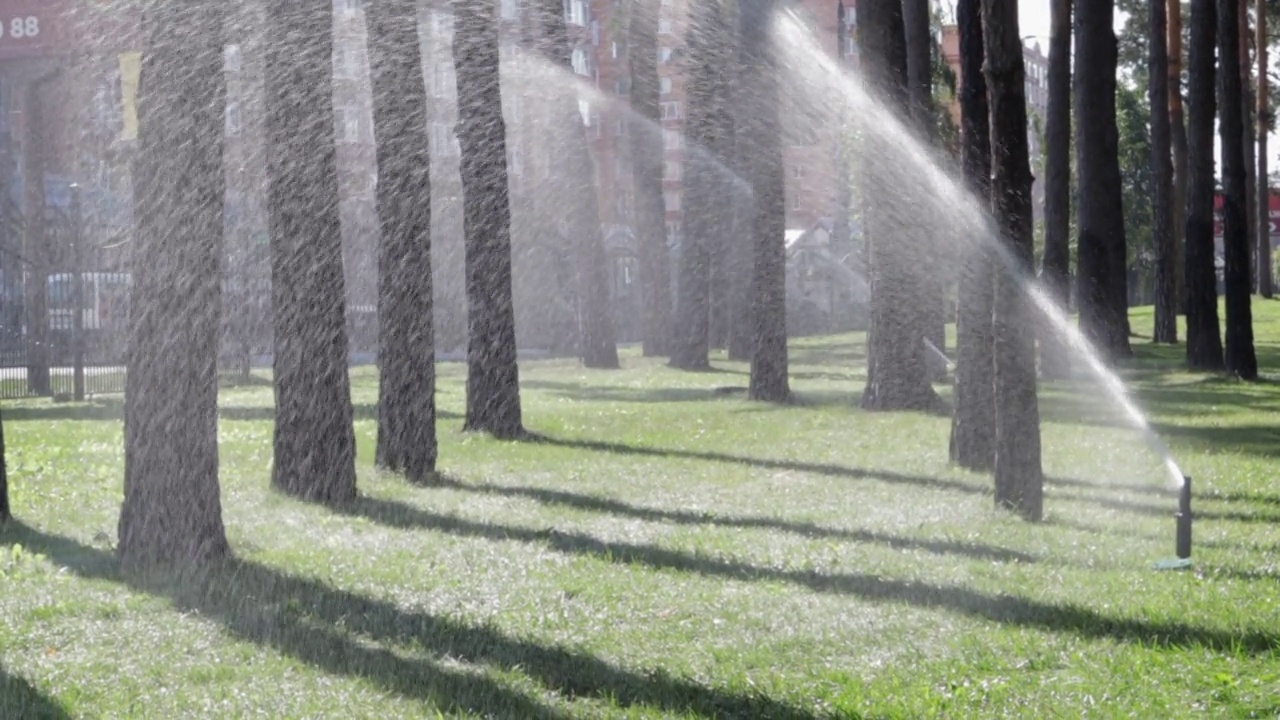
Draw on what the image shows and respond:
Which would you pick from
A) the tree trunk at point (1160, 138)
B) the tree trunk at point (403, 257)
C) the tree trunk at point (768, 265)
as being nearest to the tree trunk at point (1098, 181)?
the tree trunk at point (1160, 138)

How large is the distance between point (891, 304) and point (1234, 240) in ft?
28.4

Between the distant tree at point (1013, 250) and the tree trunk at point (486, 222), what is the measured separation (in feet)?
23.7

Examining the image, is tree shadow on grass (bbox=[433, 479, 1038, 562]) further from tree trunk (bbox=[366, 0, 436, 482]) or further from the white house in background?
the white house in background

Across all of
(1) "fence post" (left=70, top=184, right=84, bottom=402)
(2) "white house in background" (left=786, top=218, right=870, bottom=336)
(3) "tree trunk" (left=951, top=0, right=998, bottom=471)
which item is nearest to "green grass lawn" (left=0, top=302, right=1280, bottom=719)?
(3) "tree trunk" (left=951, top=0, right=998, bottom=471)

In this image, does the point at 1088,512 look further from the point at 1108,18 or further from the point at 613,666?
the point at 1108,18

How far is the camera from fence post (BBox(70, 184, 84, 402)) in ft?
81.3

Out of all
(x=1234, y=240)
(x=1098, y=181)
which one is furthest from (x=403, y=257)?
(x=1098, y=181)

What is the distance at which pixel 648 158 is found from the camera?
1499 inches

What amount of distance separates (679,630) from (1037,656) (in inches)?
60.0

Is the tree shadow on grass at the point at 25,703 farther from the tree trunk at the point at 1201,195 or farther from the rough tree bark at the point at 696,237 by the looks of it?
the rough tree bark at the point at 696,237

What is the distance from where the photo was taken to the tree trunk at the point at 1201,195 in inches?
1053

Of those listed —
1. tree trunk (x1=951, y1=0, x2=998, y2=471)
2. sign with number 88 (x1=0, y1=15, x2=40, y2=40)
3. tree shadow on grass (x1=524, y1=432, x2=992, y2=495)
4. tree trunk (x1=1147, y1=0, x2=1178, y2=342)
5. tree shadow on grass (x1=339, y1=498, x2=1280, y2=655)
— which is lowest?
tree shadow on grass (x1=339, y1=498, x2=1280, y2=655)

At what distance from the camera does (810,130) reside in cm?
3959

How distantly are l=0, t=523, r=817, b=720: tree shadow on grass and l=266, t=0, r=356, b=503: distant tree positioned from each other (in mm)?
3595
